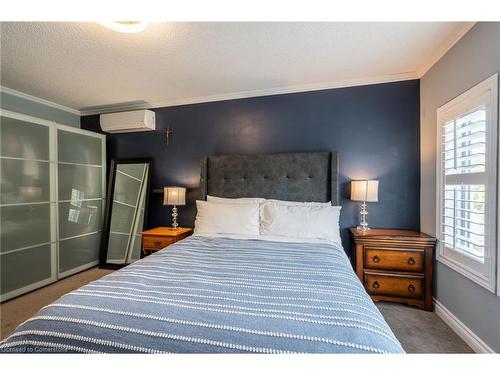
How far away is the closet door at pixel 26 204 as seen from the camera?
2.48 metres

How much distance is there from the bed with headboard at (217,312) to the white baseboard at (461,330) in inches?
45.4

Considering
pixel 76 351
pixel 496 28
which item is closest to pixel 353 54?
pixel 496 28

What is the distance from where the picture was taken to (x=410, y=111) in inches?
98.3

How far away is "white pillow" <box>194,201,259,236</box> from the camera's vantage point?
7.84 feet

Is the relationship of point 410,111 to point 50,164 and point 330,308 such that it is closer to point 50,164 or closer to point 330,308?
point 330,308

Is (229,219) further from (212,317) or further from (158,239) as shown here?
(212,317)

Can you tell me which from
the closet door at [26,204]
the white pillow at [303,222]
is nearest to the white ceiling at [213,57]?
the closet door at [26,204]

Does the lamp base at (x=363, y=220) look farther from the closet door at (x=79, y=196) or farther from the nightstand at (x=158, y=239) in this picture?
the closet door at (x=79, y=196)

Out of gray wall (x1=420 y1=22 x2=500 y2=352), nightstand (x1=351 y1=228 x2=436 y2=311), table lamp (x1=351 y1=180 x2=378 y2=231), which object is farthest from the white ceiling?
nightstand (x1=351 y1=228 x2=436 y2=311)

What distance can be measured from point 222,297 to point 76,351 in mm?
564

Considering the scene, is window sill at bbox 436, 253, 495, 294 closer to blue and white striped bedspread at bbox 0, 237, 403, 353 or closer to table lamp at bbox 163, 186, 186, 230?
blue and white striped bedspread at bbox 0, 237, 403, 353

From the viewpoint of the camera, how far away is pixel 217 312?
92 cm

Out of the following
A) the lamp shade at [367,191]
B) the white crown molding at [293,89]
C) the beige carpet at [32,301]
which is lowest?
the beige carpet at [32,301]

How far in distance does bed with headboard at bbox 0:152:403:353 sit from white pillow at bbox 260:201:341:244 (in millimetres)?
560
